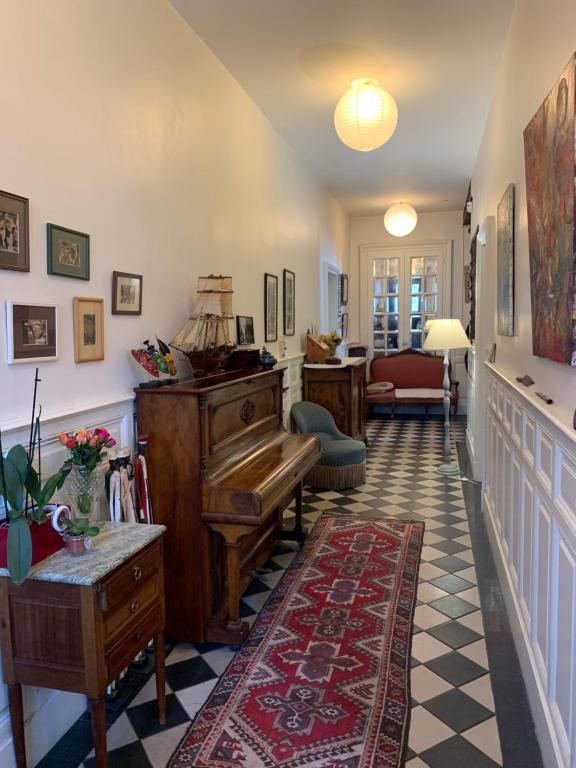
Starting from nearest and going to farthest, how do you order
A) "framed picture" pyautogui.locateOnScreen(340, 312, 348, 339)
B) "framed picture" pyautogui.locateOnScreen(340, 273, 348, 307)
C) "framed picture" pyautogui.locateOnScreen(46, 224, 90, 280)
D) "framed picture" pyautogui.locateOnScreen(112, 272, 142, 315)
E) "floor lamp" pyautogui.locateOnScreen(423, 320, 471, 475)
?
"framed picture" pyautogui.locateOnScreen(46, 224, 90, 280)
"framed picture" pyautogui.locateOnScreen(112, 272, 142, 315)
"floor lamp" pyautogui.locateOnScreen(423, 320, 471, 475)
"framed picture" pyautogui.locateOnScreen(340, 273, 348, 307)
"framed picture" pyautogui.locateOnScreen(340, 312, 348, 339)

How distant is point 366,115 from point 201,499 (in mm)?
2554

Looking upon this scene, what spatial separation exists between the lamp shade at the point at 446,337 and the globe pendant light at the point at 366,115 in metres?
2.47

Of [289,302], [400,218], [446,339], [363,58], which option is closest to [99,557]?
[363,58]

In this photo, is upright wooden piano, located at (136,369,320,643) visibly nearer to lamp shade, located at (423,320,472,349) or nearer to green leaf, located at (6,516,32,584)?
green leaf, located at (6,516,32,584)

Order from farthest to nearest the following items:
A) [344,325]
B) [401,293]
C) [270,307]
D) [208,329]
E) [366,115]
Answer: [401,293], [344,325], [270,307], [366,115], [208,329]

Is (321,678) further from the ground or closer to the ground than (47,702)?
closer to the ground

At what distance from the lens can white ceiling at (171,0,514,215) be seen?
3139 mm

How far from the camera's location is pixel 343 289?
8.72 m

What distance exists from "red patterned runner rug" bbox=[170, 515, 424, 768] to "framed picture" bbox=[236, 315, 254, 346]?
5.25 ft

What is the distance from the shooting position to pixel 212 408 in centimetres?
265

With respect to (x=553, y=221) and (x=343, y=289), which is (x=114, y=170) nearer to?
(x=553, y=221)

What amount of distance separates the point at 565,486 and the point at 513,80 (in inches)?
100

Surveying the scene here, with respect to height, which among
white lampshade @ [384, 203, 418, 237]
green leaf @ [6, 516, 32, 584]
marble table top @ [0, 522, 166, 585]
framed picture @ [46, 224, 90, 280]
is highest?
white lampshade @ [384, 203, 418, 237]

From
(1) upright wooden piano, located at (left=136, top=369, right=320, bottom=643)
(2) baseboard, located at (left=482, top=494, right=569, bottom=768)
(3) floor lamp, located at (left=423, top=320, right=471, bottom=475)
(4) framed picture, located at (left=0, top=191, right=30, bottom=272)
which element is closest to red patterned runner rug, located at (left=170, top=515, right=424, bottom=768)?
(1) upright wooden piano, located at (left=136, top=369, right=320, bottom=643)
